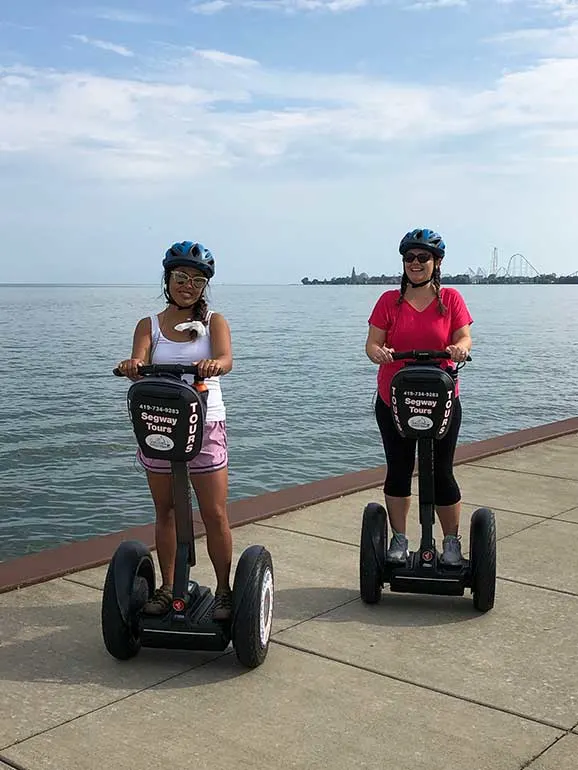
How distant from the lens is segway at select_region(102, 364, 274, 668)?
4.05 meters

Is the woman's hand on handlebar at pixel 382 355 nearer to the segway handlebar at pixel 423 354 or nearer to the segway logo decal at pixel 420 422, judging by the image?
the segway handlebar at pixel 423 354

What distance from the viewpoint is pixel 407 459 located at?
5090mm

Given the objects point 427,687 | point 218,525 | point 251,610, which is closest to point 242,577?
point 251,610

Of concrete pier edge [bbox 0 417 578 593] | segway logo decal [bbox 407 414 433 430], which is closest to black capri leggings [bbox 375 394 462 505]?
segway logo decal [bbox 407 414 433 430]

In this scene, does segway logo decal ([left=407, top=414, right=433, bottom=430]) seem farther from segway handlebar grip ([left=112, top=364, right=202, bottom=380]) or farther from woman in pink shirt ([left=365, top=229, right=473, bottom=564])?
segway handlebar grip ([left=112, top=364, right=202, bottom=380])

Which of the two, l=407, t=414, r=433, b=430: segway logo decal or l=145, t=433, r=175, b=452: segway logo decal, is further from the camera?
l=407, t=414, r=433, b=430: segway logo decal

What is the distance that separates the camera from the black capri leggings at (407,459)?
496 centimetres

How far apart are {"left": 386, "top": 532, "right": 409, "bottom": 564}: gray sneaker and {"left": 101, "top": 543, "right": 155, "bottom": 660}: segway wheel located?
132 cm

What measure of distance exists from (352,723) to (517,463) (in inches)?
219

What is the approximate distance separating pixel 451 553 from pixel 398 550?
28 cm

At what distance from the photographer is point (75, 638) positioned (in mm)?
4562

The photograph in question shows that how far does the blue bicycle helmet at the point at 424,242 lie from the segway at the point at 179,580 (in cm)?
142

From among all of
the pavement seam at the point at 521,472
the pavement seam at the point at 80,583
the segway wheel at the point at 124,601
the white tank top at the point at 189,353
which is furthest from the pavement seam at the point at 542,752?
the pavement seam at the point at 521,472

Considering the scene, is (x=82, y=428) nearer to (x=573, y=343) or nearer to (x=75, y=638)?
(x=75, y=638)
